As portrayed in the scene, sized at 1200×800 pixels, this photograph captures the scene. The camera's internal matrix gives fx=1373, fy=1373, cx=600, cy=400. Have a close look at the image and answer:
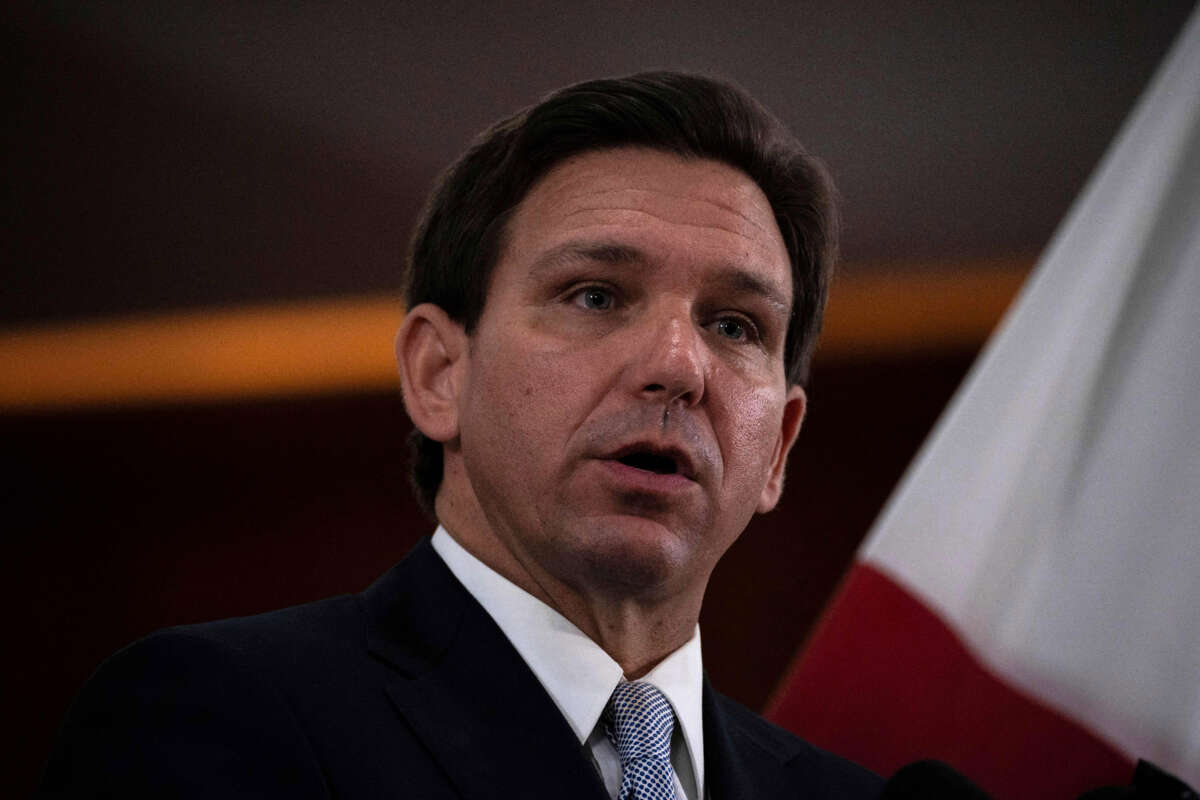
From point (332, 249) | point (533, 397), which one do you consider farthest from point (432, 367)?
point (332, 249)

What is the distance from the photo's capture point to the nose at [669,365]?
124 cm

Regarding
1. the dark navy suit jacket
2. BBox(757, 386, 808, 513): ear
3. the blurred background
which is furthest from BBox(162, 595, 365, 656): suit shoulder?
the blurred background

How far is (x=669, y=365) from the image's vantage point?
124cm

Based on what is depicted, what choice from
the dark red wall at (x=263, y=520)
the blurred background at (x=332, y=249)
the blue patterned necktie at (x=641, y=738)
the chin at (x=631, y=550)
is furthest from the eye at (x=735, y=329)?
the dark red wall at (x=263, y=520)

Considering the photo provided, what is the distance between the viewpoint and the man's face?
124 centimetres

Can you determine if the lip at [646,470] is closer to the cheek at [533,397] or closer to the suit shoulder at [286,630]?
the cheek at [533,397]

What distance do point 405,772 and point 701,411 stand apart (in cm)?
42

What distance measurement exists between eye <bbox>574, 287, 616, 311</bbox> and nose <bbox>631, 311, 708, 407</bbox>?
0.20 ft

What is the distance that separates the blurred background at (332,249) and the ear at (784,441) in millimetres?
1450

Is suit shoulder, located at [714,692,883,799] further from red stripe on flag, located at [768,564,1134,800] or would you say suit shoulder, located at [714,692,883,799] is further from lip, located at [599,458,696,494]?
lip, located at [599,458,696,494]

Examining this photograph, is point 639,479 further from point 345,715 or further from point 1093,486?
point 1093,486

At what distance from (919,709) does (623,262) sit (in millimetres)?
742

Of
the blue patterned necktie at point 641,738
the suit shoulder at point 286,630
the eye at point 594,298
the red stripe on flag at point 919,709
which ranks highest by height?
the eye at point 594,298

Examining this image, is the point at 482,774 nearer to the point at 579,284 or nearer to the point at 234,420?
the point at 579,284
